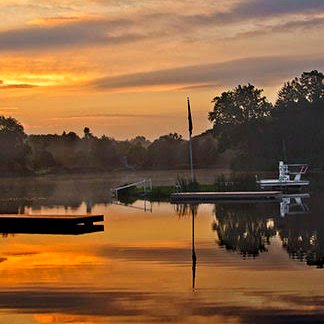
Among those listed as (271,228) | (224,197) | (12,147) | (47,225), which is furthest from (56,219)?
(12,147)

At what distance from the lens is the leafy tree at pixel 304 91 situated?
90050 mm

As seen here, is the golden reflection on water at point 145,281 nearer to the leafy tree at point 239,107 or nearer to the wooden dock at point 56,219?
the wooden dock at point 56,219

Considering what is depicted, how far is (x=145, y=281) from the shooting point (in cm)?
1428

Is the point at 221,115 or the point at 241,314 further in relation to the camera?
the point at 221,115

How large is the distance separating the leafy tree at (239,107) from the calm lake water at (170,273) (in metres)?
66.8

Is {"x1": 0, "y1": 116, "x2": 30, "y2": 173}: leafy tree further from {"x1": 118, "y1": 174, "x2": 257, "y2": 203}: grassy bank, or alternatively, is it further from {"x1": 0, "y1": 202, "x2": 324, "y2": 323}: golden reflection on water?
{"x1": 0, "y1": 202, "x2": 324, "y2": 323}: golden reflection on water

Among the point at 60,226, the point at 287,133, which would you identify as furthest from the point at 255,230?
the point at 287,133

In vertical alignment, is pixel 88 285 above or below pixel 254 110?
below

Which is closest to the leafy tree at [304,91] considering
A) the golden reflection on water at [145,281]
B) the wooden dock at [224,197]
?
the wooden dock at [224,197]

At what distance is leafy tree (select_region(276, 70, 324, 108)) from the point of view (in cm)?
9005

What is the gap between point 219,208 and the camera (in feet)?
107

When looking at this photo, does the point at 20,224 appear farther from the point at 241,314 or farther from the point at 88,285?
the point at 241,314

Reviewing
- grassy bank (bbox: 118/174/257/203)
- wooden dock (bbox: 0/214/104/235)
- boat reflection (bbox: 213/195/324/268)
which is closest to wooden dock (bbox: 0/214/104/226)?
wooden dock (bbox: 0/214/104/235)

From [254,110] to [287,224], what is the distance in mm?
69820
